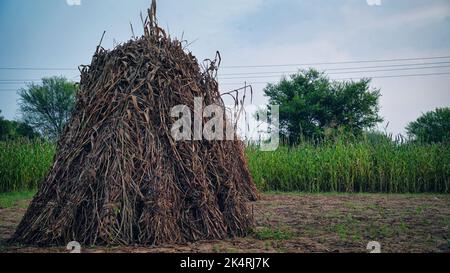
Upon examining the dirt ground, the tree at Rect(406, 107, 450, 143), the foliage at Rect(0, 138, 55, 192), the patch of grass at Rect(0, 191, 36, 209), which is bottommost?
the patch of grass at Rect(0, 191, 36, 209)

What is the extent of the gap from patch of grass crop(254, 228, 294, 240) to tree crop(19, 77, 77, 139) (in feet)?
127

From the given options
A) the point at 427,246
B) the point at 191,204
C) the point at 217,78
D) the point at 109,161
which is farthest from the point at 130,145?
the point at 427,246

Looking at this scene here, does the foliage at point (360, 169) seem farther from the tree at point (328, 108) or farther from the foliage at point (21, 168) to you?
the tree at point (328, 108)

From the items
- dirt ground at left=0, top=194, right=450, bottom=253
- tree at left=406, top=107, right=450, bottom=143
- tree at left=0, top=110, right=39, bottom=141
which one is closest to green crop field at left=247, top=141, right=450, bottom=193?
dirt ground at left=0, top=194, right=450, bottom=253

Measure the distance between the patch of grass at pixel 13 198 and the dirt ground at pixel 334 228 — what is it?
0.82ft

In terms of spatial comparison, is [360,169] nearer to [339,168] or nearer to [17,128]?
[339,168]

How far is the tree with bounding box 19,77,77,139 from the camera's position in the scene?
43.0 meters

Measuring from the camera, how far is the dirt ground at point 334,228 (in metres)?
5.30

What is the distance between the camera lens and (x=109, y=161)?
207 inches

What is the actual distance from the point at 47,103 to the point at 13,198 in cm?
3369

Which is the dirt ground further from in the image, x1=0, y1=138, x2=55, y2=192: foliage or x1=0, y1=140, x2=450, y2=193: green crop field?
x1=0, y1=138, x2=55, y2=192: foliage

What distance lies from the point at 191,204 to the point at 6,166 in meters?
10.3

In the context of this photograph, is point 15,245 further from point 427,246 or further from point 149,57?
point 427,246

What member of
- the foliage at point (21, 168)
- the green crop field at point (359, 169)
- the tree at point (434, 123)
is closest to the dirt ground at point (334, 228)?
the green crop field at point (359, 169)
